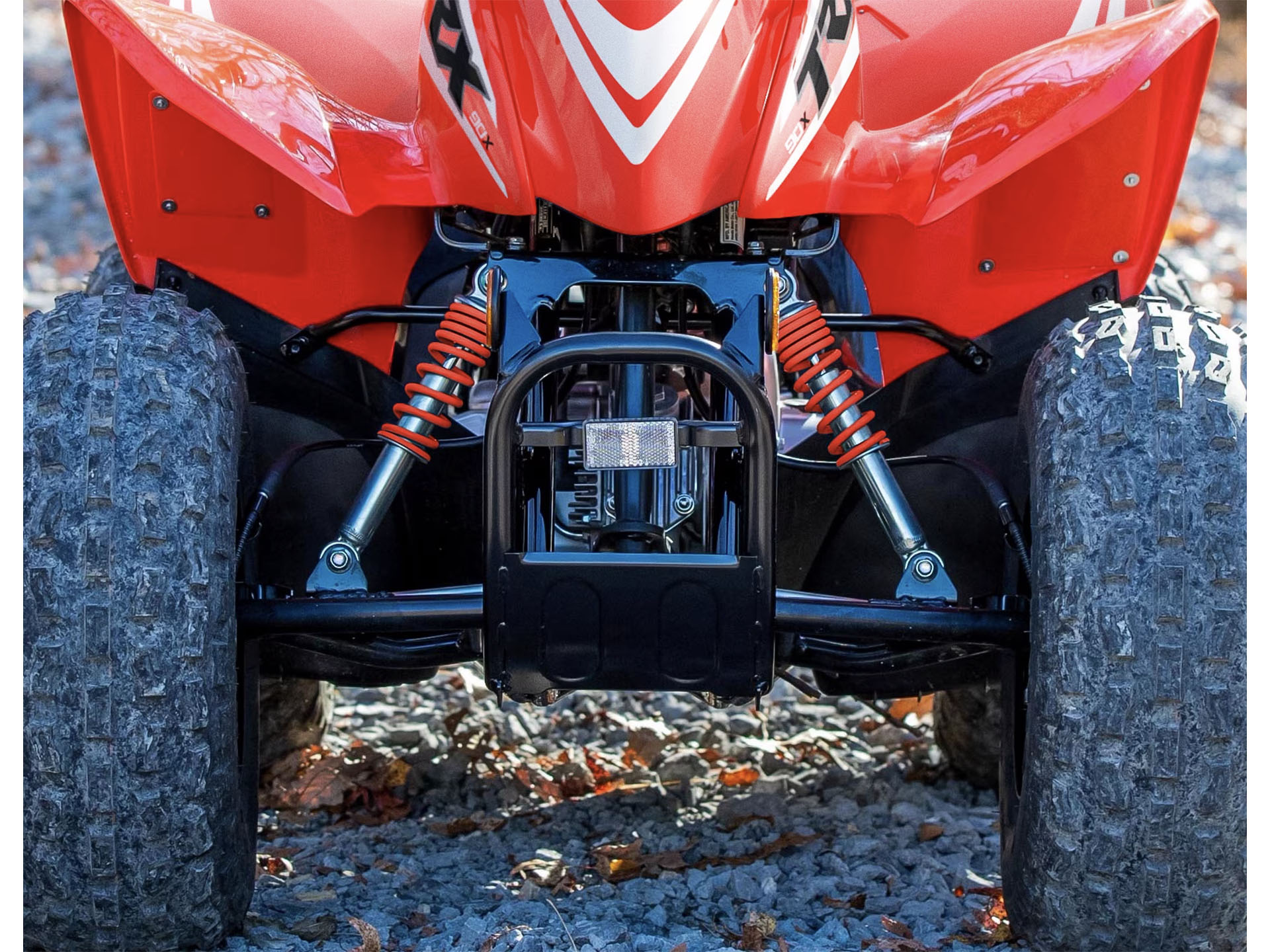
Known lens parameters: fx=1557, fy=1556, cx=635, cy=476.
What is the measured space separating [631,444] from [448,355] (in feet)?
1.42

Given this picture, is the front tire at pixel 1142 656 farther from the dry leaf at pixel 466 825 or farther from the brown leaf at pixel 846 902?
the dry leaf at pixel 466 825

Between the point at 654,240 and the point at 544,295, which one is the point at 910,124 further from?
the point at 544,295

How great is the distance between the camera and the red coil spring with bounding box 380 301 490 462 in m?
2.49

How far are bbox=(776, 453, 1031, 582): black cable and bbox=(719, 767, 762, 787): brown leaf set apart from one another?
92 centimetres

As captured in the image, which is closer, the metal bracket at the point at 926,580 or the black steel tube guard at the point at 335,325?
the metal bracket at the point at 926,580

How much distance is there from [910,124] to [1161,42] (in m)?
0.42

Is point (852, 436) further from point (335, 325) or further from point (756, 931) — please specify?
point (335, 325)

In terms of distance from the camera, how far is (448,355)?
2512 millimetres

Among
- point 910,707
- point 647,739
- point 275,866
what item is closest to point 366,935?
point 275,866

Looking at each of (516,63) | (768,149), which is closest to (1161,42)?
(768,149)

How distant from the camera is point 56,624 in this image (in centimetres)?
219

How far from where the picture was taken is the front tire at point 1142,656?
2.16 metres

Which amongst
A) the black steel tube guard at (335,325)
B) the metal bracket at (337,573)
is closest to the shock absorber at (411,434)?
the metal bracket at (337,573)

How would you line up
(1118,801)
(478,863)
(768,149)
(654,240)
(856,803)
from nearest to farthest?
(1118,801), (768,149), (654,240), (478,863), (856,803)
